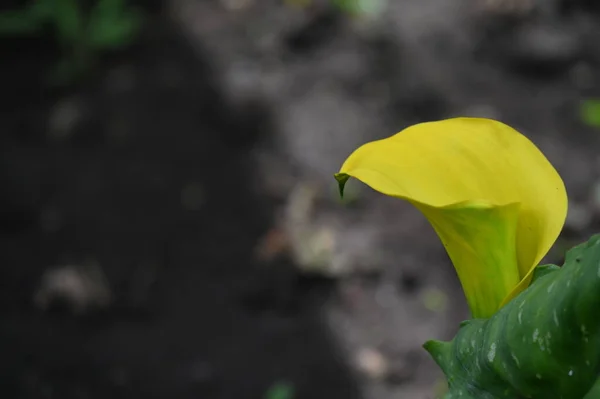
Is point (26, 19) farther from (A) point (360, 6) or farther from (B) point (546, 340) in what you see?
(B) point (546, 340)

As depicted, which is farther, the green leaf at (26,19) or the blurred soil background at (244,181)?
the green leaf at (26,19)

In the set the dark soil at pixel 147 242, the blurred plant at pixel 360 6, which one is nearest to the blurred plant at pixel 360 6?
the blurred plant at pixel 360 6

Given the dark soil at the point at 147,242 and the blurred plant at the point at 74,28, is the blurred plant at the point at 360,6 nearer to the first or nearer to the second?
the dark soil at the point at 147,242

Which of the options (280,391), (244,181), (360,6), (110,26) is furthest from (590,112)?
(110,26)

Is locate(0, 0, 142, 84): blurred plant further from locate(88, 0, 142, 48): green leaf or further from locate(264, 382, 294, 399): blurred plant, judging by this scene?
locate(264, 382, 294, 399): blurred plant

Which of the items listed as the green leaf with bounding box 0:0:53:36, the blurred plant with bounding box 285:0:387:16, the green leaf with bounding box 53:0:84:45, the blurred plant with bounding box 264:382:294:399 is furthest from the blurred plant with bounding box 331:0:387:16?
the blurred plant with bounding box 264:382:294:399

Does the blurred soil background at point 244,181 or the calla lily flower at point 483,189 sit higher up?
the blurred soil background at point 244,181
